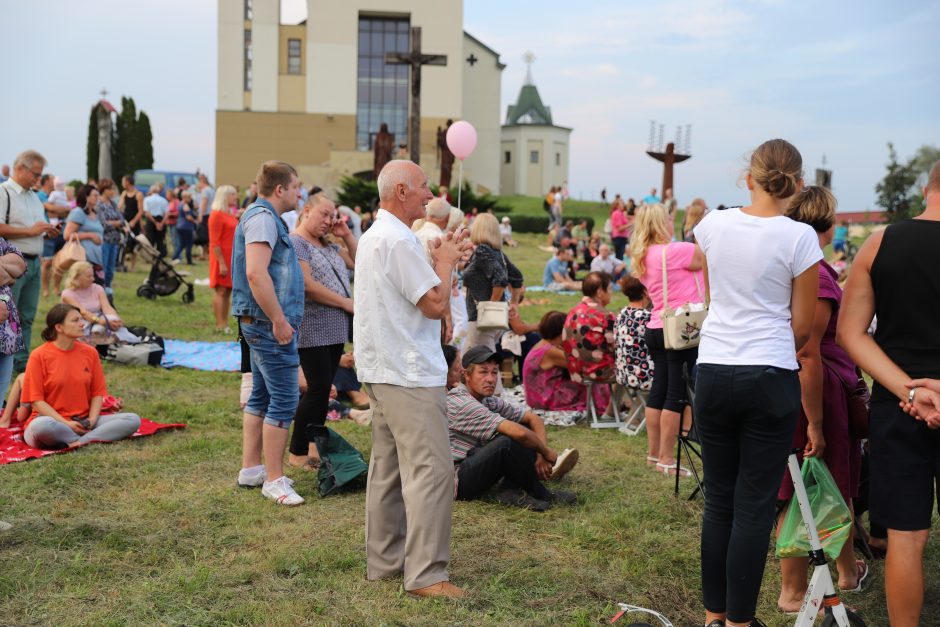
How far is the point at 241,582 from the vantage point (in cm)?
428

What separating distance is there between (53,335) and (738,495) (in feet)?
17.4

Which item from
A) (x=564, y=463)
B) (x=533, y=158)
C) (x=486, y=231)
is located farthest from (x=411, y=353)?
(x=533, y=158)

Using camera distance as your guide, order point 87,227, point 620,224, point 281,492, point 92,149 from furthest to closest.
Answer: point 92,149 < point 620,224 < point 87,227 < point 281,492

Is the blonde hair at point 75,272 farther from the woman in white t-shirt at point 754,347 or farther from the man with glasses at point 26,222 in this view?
the woman in white t-shirt at point 754,347

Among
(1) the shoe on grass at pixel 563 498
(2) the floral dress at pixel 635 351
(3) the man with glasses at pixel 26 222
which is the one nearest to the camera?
(1) the shoe on grass at pixel 563 498

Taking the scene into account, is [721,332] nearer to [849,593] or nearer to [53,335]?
[849,593]

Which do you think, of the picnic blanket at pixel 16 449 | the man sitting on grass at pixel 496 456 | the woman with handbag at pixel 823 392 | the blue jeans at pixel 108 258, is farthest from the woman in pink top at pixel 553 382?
the blue jeans at pixel 108 258

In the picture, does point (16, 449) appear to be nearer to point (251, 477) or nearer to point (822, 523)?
point (251, 477)

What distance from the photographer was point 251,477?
5.80 m

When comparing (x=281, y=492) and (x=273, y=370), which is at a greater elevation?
(x=273, y=370)

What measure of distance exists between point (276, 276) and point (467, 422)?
1482 mm

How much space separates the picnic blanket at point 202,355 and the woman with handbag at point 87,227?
57.7 inches

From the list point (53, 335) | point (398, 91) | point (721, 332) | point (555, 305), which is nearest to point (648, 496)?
point (721, 332)

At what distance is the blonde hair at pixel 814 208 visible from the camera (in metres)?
3.88
